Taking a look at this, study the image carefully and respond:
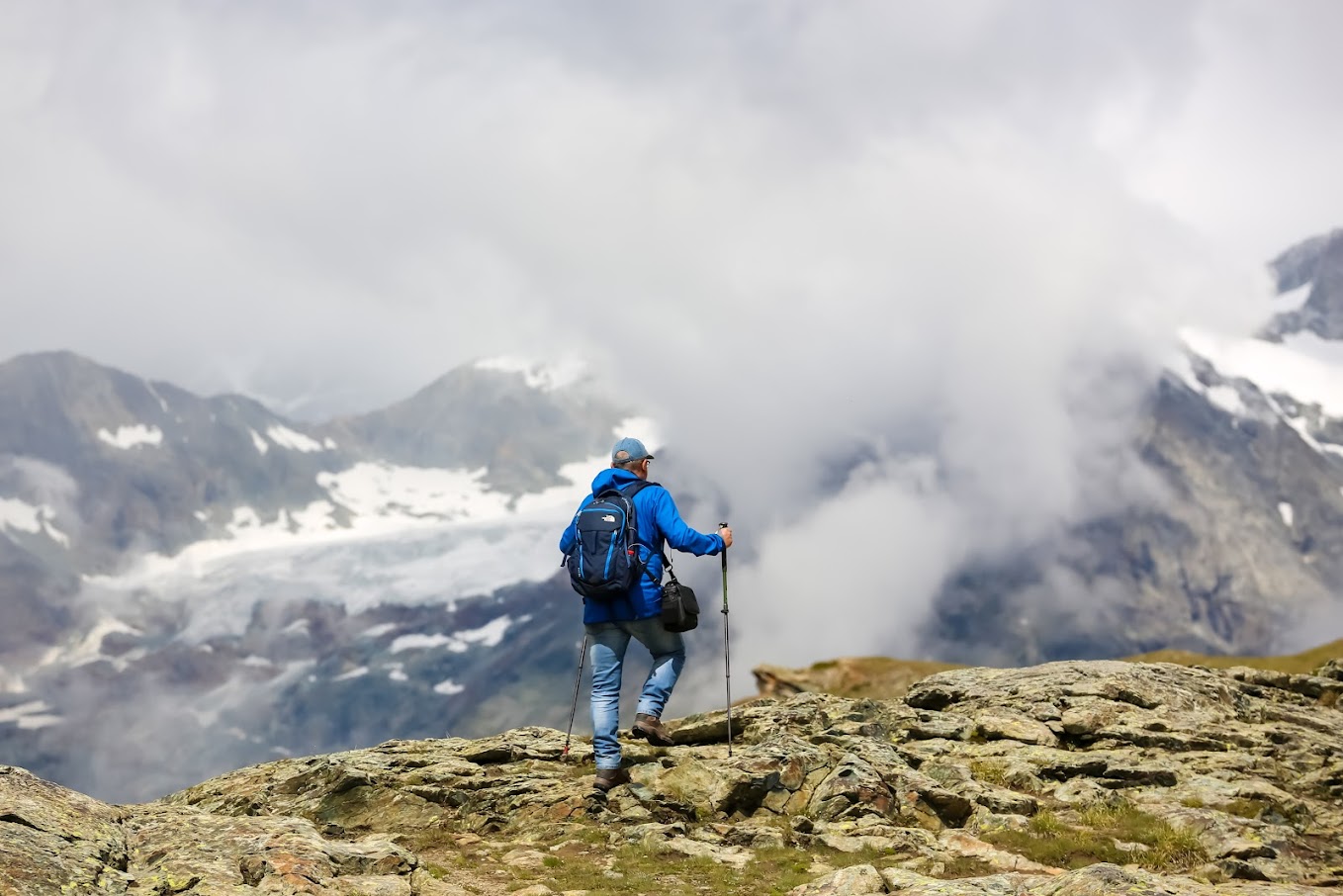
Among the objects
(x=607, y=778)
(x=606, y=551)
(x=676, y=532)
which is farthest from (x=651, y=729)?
(x=676, y=532)

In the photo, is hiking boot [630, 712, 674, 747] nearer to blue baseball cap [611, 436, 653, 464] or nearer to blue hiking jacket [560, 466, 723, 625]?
blue hiking jacket [560, 466, 723, 625]

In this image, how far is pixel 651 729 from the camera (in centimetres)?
2031

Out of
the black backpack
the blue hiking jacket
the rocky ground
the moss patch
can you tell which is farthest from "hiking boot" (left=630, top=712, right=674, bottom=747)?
the moss patch

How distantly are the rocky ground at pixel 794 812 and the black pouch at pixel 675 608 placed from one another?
3150 millimetres

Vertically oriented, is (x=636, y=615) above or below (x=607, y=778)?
above

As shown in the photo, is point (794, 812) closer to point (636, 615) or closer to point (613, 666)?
point (613, 666)

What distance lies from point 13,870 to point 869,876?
9.91 meters

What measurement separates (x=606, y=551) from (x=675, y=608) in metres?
1.50

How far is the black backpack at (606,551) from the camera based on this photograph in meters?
18.3

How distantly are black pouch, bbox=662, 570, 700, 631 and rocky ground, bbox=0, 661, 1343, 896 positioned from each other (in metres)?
3.15

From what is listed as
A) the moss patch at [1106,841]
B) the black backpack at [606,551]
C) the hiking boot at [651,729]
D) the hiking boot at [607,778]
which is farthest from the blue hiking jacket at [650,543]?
the moss patch at [1106,841]

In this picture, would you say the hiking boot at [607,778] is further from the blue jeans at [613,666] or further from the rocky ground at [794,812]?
the rocky ground at [794,812]

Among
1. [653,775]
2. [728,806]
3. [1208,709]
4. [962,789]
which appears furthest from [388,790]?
[1208,709]

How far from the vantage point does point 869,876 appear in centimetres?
1418
